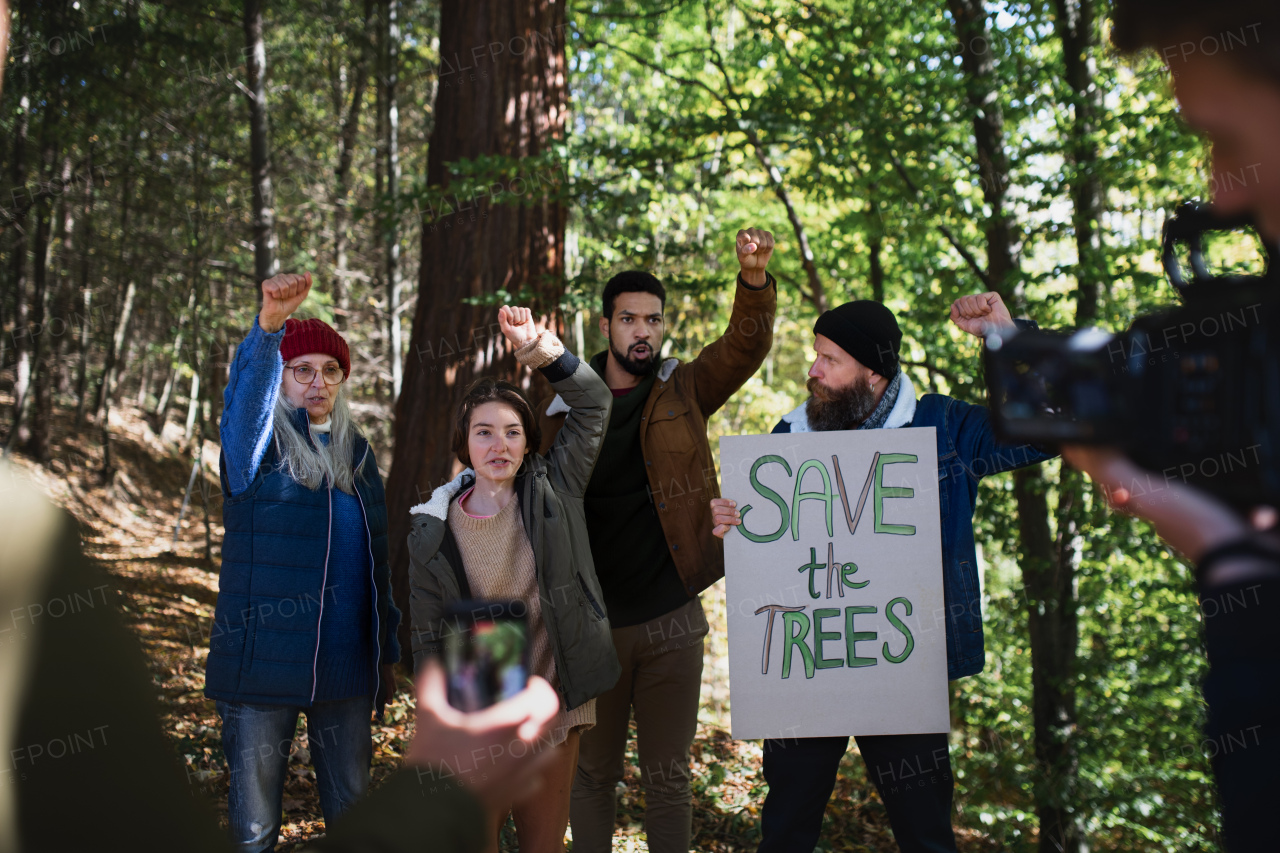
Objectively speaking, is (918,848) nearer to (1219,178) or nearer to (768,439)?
(768,439)

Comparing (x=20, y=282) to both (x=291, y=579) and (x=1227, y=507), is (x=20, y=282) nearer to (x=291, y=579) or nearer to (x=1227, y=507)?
(x=291, y=579)

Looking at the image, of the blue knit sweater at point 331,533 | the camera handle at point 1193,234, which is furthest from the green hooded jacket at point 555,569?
the camera handle at point 1193,234

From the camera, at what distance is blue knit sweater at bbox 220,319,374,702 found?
3.00 m

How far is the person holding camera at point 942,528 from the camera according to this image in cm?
293

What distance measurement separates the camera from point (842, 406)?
326cm

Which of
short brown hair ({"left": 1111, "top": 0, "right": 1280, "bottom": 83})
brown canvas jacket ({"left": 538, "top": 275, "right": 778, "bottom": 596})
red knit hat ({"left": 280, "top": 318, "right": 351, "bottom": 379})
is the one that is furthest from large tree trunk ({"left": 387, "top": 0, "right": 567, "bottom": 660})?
short brown hair ({"left": 1111, "top": 0, "right": 1280, "bottom": 83})

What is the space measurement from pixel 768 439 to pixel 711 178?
9.36ft

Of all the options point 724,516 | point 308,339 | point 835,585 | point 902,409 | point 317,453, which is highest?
point 308,339

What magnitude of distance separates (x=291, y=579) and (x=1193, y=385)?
294cm

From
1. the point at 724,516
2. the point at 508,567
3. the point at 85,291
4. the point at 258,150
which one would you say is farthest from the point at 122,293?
the point at 724,516

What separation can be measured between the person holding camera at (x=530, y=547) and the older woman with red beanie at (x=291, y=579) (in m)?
0.33

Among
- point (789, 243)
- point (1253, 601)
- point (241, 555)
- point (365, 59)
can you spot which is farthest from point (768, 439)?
point (365, 59)

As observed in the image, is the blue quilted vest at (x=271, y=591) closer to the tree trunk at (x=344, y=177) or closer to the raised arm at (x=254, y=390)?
the raised arm at (x=254, y=390)

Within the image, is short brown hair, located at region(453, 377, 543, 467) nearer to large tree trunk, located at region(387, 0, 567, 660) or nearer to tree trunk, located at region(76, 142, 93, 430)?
large tree trunk, located at region(387, 0, 567, 660)
